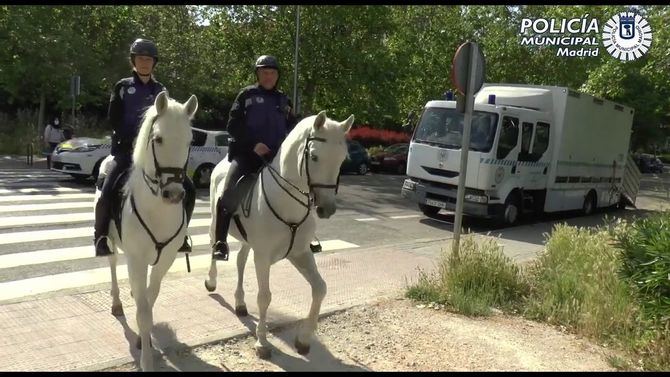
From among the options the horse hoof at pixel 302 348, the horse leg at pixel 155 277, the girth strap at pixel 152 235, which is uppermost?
the girth strap at pixel 152 235

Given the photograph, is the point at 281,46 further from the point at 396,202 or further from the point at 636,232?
the point at 636,232

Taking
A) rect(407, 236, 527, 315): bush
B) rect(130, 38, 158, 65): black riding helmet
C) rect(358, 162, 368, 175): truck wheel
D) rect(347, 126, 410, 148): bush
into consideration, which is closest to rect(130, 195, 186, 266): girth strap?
rect(130, 38, 158, 65): black riding helmet

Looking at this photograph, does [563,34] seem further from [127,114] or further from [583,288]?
[127,114]

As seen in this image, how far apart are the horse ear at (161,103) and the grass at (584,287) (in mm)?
3831

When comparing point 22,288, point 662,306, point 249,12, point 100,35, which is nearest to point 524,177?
point 662,306

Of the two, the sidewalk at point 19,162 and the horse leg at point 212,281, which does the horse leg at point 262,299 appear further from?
the sidewalk at point 19,162

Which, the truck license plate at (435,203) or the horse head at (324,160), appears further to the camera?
the truck license plate at (435,203)

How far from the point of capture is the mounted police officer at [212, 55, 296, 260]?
5059mm

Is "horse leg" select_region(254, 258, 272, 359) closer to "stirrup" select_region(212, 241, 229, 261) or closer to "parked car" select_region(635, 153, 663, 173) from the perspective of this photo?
"stirrup" select_region(212, 241, 229, 261)

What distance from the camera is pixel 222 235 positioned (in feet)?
16.9

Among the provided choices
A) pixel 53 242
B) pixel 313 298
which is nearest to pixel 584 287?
pixel 313 298

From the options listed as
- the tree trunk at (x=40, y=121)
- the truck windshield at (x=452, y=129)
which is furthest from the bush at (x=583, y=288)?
the tree trunk at (x=40, y=121)

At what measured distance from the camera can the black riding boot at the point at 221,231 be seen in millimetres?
5074

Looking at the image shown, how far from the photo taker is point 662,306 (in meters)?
4.58
